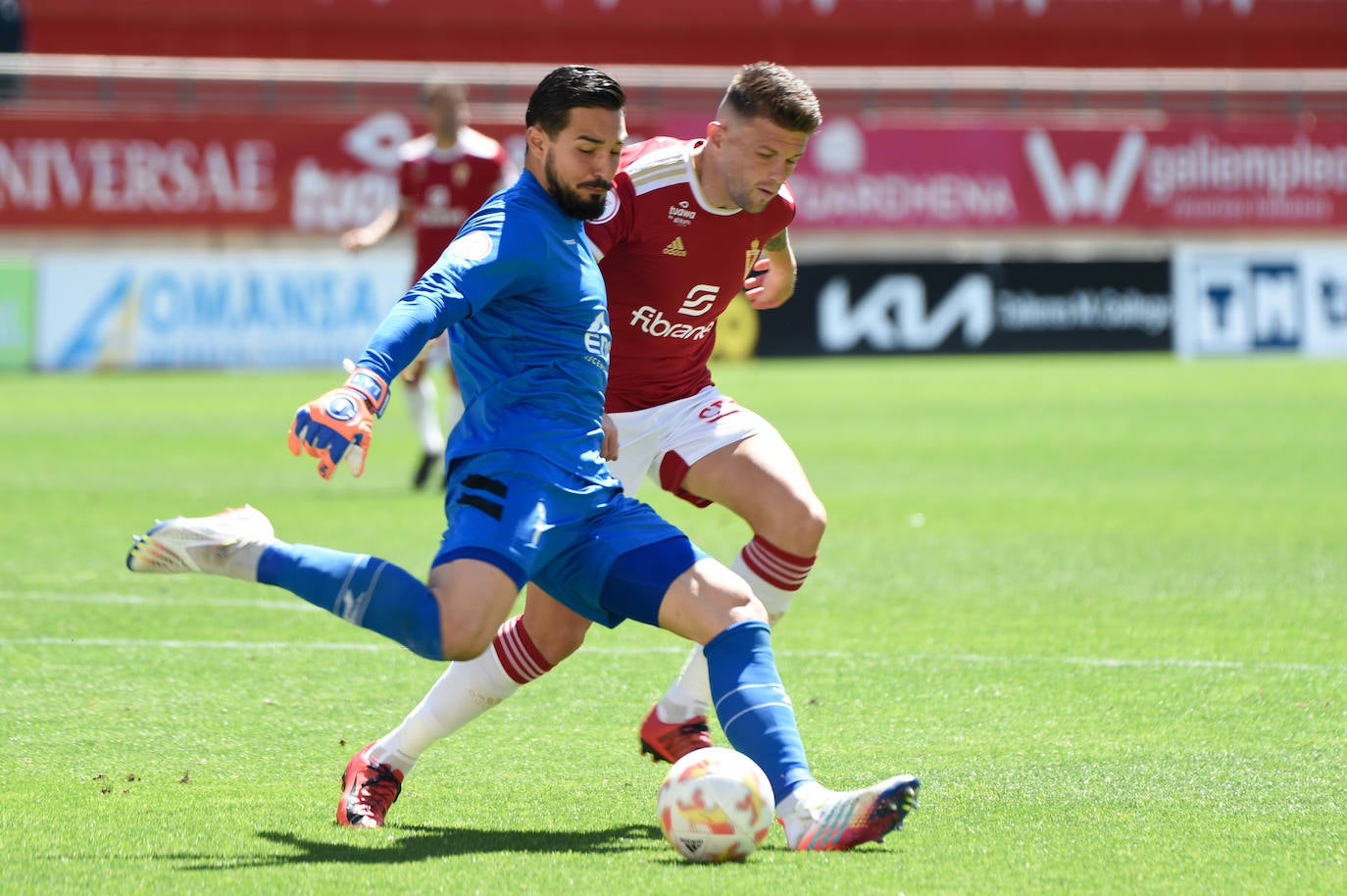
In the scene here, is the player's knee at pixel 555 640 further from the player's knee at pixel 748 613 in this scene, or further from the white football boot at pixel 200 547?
the white football boot at pixel 200 547

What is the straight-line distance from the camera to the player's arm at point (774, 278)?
5.64 m

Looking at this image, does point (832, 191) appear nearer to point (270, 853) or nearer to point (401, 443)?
point (401, 443)

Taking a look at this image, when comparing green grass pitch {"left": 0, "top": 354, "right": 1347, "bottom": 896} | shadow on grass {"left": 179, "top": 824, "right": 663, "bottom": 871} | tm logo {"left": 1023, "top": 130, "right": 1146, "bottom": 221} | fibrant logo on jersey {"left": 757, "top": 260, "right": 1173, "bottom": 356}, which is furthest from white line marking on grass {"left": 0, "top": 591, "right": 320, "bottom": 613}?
tm logo {"left": 1023, "top": 130, "right": 1146, "bottom": 221}

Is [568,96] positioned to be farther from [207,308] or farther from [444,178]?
[207,308]

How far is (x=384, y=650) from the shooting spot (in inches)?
264

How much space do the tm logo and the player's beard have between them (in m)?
26.3

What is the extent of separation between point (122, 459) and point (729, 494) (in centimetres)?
959

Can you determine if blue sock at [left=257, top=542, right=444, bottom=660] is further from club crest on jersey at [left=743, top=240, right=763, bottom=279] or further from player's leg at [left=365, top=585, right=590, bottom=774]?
club crest on jersey at [left=743, top=240, right=763, bottom=279]

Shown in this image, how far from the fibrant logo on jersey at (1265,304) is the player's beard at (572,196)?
899 inches

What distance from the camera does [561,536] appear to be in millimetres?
4180

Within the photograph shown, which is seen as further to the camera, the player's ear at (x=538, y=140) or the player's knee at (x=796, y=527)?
the player's knee at (x=796, y=527)

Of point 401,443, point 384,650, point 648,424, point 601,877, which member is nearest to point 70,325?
point 401,443

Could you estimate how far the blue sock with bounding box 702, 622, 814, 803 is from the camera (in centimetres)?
407

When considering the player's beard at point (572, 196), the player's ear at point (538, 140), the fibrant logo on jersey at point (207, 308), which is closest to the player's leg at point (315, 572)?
the player's beard at point (572, 196)
